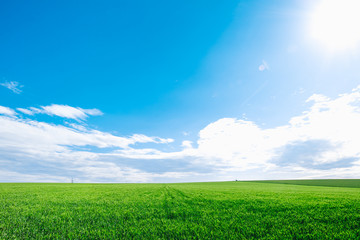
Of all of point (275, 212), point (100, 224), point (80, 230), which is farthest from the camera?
point (275, 212)

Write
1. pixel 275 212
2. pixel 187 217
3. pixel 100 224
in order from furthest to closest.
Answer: pixel 275 212
pixel 187 217
pixel 100 224

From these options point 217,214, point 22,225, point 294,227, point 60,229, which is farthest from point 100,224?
point 294,227

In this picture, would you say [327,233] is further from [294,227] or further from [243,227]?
[243,227]

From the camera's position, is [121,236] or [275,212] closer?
[121,236]

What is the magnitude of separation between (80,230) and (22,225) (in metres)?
2.84

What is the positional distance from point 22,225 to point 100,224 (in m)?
3.22

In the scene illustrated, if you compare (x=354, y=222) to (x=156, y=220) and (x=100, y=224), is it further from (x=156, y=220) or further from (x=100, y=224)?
(x=100, y=224)

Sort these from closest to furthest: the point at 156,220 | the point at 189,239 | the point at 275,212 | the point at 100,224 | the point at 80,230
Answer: the point at 189,239
the point at 80,230
the point at 100,224
the point at 156,220
the point at 275,212

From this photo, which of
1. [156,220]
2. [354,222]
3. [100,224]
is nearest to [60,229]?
[100,224]

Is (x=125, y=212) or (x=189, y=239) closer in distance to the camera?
(x=189, y=239)

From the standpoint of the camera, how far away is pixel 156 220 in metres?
7.42

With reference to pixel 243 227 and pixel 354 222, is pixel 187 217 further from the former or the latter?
pixel 354 222

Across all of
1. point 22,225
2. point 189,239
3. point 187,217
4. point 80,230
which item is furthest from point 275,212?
point 22,225

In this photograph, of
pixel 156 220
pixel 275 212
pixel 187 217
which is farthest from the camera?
pixel 275 212
